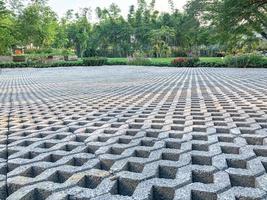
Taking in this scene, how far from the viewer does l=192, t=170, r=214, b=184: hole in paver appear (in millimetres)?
2469

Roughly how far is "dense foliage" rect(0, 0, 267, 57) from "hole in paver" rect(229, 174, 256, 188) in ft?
65.6

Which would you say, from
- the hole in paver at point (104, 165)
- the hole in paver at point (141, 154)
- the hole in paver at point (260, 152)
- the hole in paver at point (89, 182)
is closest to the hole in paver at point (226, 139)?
the hole in paver at point (260, 152)

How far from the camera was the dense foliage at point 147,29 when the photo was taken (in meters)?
23.1

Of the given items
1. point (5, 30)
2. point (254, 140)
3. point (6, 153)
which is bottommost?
point (6, 153)

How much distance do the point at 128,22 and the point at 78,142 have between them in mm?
59082

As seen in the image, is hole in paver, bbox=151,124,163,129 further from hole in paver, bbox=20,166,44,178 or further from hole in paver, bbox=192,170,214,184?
hole in paver, bbox=20,166,44,178

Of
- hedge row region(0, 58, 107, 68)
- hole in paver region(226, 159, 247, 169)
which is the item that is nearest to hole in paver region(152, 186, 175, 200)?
hole in paver region(226, 159, 247, 169)

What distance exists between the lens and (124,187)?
2.41 metres

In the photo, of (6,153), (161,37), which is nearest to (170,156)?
(6,153)

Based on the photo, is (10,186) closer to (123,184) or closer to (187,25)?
(123,184)

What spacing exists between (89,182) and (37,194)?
0.39 meters

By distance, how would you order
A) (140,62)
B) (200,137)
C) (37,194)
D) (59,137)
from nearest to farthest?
1. (37,194)
2. (200,137)
3. (59,137)
4. (140,62)

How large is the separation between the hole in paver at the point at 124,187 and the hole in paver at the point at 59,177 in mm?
438

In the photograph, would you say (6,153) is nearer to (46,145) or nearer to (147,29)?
(46,145)
